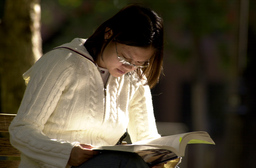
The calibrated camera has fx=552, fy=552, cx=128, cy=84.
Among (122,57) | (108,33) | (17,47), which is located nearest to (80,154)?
(122,57)

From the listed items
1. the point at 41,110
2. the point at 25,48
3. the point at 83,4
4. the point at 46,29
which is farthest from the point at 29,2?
the point at 46,29

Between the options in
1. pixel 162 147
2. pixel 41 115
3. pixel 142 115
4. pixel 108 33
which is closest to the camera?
pixel 162 147

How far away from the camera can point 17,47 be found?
4.66m

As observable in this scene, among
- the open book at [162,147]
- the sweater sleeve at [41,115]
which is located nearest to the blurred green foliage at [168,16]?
the sweater sleeve at [41,115]

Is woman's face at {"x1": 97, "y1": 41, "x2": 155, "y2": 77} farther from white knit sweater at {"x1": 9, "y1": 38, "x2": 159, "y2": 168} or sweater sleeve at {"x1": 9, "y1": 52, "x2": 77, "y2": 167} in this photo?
sweater sleeve at {"x1": 9, "y1": 52, "x2": 77, "y2": 167}

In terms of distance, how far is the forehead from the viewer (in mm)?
2826

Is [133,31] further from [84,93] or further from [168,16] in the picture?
[168,16]

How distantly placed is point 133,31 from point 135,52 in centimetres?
11

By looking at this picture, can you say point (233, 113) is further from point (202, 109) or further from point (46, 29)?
point (46, 29)

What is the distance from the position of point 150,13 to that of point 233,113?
6.03m

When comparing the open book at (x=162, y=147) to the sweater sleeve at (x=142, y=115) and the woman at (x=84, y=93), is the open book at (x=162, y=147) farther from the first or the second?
the sweater sleeve at (x=142, y=115)

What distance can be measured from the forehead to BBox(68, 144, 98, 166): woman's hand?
0.56m

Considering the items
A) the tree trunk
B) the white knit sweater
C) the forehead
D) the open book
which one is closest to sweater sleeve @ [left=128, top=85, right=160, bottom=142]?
the white knit sweater

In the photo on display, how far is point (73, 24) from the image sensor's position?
405 inches
